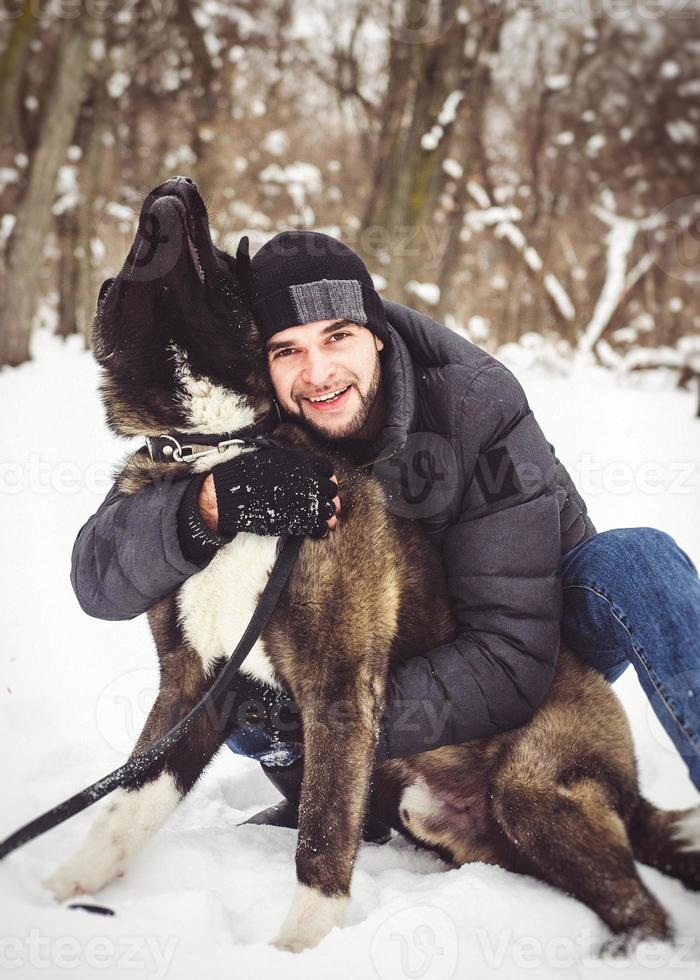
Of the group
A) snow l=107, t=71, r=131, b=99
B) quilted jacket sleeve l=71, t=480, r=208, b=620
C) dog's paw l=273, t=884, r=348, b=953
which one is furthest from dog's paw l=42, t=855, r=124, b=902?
snow l=107, t=71, r=131, b=99

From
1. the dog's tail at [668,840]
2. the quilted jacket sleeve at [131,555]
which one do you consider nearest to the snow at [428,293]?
the quilted jacket sleeve at [131,555]

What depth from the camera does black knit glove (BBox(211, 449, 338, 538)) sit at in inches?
74.0

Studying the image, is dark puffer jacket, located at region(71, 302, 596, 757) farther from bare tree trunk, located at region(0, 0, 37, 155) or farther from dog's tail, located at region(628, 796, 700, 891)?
bare tree trunk, located at region(0, 0, 37, 155)

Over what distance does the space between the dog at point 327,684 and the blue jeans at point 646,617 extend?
0.13m

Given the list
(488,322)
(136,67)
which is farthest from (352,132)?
(488,322)

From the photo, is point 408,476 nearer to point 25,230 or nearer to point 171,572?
point 171,572

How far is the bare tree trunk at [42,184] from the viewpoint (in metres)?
8.06

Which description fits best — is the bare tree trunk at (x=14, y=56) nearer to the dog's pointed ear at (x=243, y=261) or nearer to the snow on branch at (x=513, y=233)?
the dog's pointed ear at (x=243, y=261)

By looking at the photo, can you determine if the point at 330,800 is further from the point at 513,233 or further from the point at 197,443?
the point at 513,233

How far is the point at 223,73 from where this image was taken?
1281 cm

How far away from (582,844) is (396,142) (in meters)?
9.95

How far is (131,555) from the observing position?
199 centimetres

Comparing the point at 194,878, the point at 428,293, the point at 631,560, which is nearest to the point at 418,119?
the point at 428,293

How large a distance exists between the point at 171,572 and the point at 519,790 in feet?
3.44
